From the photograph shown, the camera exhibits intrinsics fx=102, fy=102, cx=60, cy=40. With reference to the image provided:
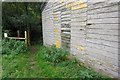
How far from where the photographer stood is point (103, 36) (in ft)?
10.8

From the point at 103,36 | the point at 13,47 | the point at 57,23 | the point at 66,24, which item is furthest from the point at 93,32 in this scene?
the point at 13,47

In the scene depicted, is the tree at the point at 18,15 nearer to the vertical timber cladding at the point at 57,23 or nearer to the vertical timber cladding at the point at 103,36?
the vertical timber cladding at the point at 57,23

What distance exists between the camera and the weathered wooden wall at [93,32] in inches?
119

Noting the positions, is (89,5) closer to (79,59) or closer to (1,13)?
(79,59)

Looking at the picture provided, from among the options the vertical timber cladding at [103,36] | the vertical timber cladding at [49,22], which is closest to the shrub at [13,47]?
the vertical timber cladding at [49,22]

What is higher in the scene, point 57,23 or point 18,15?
point 18,15

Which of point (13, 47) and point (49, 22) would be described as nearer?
point (13, 47)

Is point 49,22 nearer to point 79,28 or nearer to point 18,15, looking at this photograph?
point 79,28

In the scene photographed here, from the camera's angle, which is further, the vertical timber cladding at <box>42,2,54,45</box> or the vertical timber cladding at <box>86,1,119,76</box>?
the vertical timber cladding at <box>42,2,54,45</box>

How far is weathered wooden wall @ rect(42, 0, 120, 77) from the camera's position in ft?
9.89

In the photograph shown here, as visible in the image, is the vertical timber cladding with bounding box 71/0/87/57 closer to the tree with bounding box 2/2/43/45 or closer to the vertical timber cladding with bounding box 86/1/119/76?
the vertical timber cladding with bounding box 86/1/119/76

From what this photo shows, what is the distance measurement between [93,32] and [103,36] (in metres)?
0.43

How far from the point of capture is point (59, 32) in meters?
5.95

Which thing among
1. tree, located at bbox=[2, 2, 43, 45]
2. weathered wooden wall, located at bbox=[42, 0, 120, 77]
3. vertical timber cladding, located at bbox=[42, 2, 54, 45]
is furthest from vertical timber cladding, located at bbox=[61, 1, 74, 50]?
tree, located at bbox=[2, 2, 43, 45]
